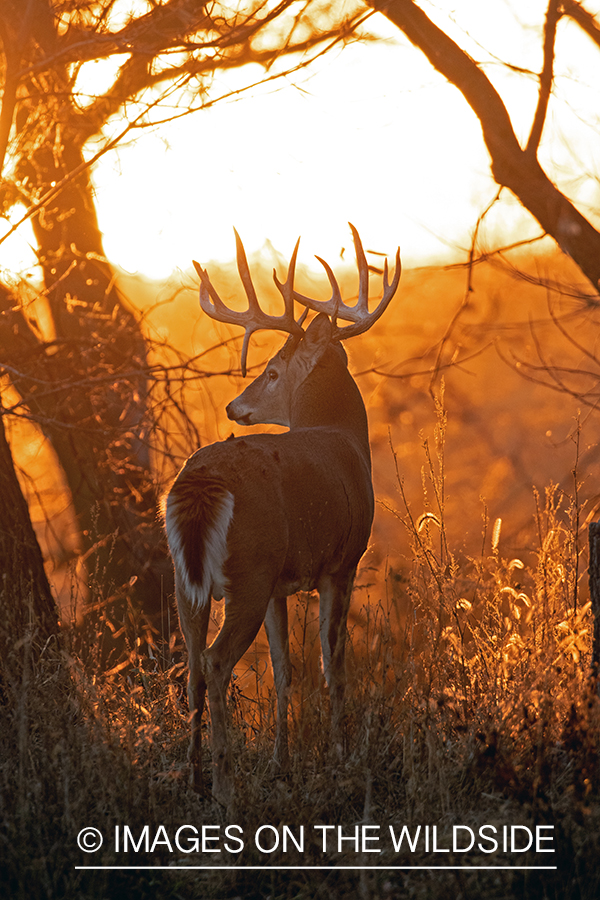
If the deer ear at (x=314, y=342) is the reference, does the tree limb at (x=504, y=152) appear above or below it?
above

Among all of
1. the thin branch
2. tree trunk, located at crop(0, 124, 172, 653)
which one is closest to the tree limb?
the thin branch

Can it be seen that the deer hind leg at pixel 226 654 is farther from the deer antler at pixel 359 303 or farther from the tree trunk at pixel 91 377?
the tree trunk at pixel 91 377

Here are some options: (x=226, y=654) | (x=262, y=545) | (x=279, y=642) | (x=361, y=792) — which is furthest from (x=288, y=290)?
(x=361, y=792)

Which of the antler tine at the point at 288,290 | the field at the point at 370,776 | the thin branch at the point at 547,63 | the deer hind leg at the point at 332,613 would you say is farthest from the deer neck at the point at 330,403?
the thin branch at the point at 547,63

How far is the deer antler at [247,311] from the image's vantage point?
189 inches

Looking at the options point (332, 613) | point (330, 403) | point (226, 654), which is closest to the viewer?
point (226, 654)

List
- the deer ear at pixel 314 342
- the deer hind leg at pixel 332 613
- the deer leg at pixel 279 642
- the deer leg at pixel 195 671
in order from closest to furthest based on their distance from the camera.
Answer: the deer leg at pixel 195 671
the deer hind leg at pixel 332 613
the deer leg at pixel 279 642
the deer ear at pixel 314 342

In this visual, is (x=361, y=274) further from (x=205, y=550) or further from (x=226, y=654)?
(x=226, y=654)

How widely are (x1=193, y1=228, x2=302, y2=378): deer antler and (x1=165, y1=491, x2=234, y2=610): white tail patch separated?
1.42m

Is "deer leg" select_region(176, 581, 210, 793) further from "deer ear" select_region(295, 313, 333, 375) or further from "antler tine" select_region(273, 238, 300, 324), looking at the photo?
"deer ear" select_region(295, 313, 333, 375)

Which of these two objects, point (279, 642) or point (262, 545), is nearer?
point (262, 545)

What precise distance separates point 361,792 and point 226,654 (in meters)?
0.70

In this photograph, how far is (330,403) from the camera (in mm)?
4988

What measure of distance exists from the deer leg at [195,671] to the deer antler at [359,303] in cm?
199
